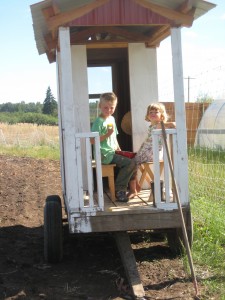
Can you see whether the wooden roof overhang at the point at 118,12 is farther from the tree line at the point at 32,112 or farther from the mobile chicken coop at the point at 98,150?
the tree line at the point at 32,112

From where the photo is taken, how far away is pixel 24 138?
109 feet

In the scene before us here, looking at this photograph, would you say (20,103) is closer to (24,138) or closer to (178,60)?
(24,138)

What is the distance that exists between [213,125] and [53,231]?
1410cm

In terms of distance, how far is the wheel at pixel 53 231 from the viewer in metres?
5.62

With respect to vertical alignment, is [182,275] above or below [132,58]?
below

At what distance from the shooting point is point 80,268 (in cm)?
575

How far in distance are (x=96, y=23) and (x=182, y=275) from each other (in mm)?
2852

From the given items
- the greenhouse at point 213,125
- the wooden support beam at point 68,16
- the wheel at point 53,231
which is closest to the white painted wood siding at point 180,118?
the wooden support beam at point 68,16

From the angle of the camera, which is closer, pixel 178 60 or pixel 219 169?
pixel 178 60

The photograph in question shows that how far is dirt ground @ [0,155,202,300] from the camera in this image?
4.80m

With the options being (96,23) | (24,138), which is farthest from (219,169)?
(24,138)

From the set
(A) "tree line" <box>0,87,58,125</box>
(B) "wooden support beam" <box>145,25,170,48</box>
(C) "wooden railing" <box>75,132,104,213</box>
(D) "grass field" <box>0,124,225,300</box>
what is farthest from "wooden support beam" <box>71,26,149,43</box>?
(A) "tree line" <box>0,87,58,125</box>

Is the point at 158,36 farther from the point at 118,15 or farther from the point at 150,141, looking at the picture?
the point at 150,141

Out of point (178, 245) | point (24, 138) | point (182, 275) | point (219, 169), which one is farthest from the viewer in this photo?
point (24, 138)
